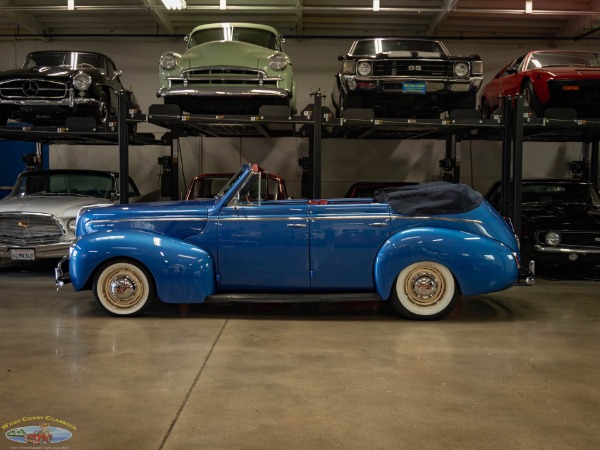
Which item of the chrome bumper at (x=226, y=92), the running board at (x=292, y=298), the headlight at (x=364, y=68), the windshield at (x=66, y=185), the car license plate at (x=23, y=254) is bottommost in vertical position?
the running board at (x=292, y=298)

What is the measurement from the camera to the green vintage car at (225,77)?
7.88 meters

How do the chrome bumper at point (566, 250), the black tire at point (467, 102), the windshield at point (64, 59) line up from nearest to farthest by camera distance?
the chrome bumper at point (566, 250)
the black tire at point (467, 102)
the windshield at point (64, 59)

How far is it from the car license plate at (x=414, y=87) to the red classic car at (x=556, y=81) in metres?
1.43

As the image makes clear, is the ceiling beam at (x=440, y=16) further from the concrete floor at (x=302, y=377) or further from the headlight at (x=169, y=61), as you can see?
the concrete floor at (x=302, y=377)

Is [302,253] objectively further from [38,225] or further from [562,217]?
[562,217]

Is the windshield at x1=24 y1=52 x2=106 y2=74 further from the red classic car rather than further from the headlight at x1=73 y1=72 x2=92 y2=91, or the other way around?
the red classic car

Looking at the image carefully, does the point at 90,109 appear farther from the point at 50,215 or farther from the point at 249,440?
the point at 249,440

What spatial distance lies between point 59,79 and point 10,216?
85.5 inches

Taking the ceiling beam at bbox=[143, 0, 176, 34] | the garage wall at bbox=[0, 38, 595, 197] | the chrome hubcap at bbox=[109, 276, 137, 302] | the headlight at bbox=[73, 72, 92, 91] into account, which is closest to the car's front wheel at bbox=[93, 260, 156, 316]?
the chrome hubcap at bbox=[109, 276, 137, 302]

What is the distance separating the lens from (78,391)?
368 cm

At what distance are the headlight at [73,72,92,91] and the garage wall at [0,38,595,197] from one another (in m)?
4.79

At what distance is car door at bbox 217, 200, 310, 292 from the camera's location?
5.64 meters

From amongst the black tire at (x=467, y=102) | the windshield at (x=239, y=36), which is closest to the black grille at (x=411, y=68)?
the black tire at (x=467, y=102)

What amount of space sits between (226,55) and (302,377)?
5.35 metres
